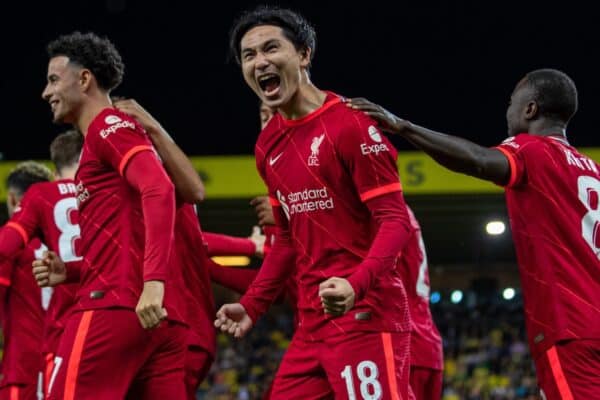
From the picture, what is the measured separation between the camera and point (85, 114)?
4207 mm

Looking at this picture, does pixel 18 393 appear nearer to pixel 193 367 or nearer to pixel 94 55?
pixel 193 367

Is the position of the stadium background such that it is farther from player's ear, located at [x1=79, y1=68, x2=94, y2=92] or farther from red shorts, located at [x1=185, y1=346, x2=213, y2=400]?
player's ear, located at [x1=79, y1=68, x2=94, y2=92]

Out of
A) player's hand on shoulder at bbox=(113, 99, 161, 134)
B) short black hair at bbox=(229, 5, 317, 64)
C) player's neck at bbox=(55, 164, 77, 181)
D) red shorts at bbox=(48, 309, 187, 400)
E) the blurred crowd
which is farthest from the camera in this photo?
the blurred crowd

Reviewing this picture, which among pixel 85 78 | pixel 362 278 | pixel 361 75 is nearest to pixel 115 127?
pixel 85 78

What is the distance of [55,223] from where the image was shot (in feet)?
17.6

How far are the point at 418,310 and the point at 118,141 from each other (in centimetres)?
202

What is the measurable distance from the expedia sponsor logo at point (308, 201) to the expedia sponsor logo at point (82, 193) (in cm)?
76

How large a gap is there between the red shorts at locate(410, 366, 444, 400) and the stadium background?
35.3 feet

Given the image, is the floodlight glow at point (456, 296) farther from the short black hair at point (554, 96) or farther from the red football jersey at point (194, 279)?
the short black hair at point (554, 96)

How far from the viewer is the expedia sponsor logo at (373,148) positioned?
3682 mm

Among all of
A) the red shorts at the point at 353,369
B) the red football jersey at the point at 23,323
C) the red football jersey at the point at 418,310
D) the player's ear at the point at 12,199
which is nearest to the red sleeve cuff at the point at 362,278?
the red shorts at the point at 353,369

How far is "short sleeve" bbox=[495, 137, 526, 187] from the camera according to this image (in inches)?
153

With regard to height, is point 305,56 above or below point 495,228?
below

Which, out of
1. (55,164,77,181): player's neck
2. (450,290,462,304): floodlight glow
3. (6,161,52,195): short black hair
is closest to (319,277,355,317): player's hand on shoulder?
(55,164,77,181): player's neck
